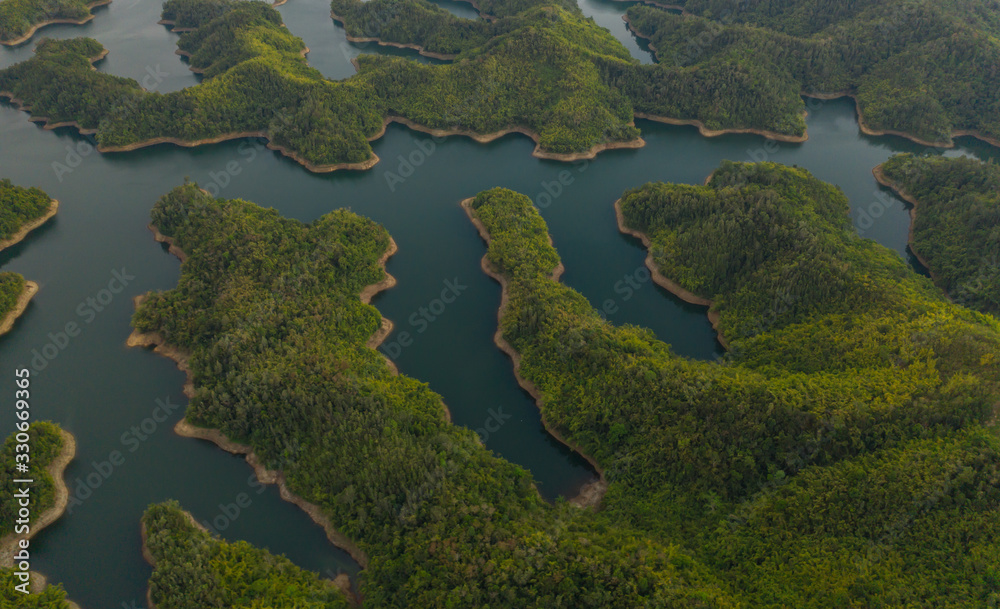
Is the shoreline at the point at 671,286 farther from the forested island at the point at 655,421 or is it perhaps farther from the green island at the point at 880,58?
the green island at the point at 880,58

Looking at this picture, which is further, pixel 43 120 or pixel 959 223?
pixel 43 120

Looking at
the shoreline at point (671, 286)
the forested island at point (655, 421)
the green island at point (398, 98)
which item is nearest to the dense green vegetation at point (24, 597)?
the forested island at point (655, 421)

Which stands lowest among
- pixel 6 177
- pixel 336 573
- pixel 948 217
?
pixel 6 177

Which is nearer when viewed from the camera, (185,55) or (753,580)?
(753,580)

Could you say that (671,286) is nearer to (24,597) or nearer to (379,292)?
(379,292)

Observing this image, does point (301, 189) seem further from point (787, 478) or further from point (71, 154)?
point (787, 478)

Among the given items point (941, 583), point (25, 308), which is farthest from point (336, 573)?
point (25, 308)

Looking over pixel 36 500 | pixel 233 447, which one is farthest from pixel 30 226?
pixel 233 447
